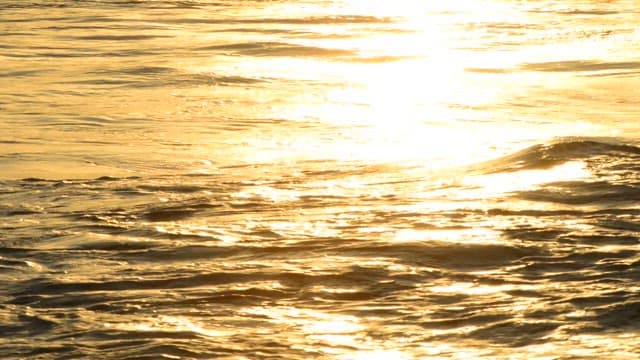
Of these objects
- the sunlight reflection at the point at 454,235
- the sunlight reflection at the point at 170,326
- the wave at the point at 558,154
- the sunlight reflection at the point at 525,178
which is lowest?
the sunlight reflection at the point at 170,326

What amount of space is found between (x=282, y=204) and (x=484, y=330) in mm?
2155

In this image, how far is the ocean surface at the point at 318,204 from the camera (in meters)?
4.26

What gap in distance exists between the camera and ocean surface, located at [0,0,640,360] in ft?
14.0

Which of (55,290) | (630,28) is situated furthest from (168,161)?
(630,28)

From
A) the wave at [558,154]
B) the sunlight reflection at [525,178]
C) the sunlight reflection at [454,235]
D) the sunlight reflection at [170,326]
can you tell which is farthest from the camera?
the wave at [558,154]

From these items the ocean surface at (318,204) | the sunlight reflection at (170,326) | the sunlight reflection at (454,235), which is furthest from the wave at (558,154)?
the sunlight reflection at (170,326)

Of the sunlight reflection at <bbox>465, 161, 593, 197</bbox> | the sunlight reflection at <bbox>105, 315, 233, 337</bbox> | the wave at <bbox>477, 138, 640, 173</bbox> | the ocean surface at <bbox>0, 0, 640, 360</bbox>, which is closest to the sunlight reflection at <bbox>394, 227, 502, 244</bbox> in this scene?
the ocean surface at <bbox>0, 0, 640, 360</bbox>

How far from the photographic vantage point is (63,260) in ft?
16.9

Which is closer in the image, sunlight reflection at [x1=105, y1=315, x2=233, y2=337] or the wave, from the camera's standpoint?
sunlight reflection at [x1=105, y1=315, x2=233, y2=337]

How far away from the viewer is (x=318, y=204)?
6.20 meters

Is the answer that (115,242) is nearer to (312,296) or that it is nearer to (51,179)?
(312,296)

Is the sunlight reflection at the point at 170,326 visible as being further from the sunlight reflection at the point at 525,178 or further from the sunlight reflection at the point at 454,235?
the sunlight reflection at the point at 525,178

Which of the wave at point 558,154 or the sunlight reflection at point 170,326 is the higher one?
the wave at point 558,154

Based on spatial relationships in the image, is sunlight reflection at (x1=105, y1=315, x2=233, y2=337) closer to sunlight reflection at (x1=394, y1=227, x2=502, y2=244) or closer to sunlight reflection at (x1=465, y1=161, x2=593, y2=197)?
sunlight reflection at (x1=394, y1=227, x2=502, y2=244)
